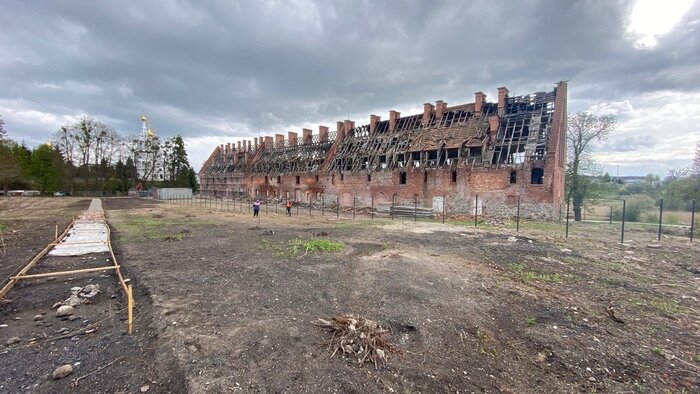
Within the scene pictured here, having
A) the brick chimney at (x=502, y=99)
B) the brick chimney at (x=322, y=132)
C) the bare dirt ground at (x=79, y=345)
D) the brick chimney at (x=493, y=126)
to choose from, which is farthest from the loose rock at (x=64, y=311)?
the brick chimney at (x=322, y=132)

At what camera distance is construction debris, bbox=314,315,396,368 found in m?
4.03

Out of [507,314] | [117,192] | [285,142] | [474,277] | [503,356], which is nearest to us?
[503,356]

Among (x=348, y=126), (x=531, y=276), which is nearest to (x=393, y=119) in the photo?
(x=348, y=126)

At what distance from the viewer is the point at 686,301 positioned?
6.41 m

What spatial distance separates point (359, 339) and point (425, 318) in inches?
63.2

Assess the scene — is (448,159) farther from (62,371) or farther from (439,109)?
(62,371)

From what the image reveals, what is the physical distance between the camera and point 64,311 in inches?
207

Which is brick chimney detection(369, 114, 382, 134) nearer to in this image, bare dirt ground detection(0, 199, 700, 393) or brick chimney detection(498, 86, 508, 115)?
brick chimney detection(498, 86, 508, 115)

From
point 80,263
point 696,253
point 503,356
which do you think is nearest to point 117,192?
point 80,263

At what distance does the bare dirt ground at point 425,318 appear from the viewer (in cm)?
369

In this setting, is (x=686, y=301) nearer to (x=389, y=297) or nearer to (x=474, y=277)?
(x=474, y=277)

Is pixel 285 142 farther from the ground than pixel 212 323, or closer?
farther from the ground

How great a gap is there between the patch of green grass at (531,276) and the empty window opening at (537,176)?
1582 cm

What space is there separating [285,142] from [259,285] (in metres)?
41.8
